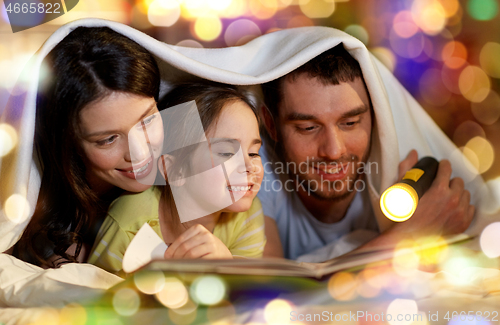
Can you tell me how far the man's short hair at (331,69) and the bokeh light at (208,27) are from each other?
0.49 metres

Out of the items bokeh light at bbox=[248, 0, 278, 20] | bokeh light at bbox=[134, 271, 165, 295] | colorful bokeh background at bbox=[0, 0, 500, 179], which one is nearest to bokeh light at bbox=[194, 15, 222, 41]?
colorful bokeh background at bbox=[0, 0, 500, 179]

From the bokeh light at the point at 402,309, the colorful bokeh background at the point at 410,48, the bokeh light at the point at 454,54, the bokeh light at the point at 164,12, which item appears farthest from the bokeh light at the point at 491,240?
the bokeh light at the point at 164,12

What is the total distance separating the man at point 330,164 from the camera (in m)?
0.73

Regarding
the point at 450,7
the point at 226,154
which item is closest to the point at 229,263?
the point at 226,154

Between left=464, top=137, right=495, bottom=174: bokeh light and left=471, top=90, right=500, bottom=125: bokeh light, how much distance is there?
0.20 feet

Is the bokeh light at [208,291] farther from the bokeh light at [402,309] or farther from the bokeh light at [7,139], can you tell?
the bokeh light at [7,139]

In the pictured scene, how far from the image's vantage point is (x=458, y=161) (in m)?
0.88

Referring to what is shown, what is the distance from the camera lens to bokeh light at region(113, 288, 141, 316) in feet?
1.77

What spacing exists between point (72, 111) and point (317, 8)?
A: 79cm

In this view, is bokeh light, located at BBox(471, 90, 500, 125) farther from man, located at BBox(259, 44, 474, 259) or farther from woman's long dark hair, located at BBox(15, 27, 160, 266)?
woman's long dark hair, located at BBox(15, 27, 160, 266)

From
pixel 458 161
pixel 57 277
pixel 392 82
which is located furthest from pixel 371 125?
pixel 57 277

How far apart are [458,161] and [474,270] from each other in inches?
11.7

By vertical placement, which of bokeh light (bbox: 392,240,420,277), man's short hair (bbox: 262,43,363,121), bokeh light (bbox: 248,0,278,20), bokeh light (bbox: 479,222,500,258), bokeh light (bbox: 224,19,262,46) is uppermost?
bokeh light (bbox: 248,0,278,20)

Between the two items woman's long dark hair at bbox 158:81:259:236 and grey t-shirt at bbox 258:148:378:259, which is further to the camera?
grey t-shirt at bbox 258:148:378:259
